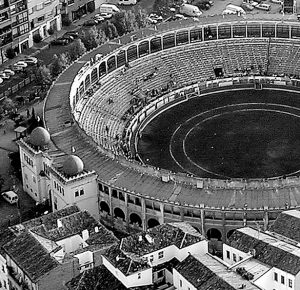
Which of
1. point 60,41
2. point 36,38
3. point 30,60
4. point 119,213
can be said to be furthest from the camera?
point 36,38

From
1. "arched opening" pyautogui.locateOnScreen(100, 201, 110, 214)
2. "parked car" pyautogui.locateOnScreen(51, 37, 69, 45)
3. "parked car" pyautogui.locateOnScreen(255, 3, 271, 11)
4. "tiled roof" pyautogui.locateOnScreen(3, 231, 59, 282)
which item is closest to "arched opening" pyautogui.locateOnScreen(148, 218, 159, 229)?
"arched opening" pyautogui.locateOnScreen(100, 201, 110, 214)

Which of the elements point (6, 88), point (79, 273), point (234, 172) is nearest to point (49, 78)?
point (6, 88)

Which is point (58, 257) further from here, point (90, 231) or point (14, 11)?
point (14, 11)

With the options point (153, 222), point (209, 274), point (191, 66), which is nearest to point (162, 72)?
point (191, 66)

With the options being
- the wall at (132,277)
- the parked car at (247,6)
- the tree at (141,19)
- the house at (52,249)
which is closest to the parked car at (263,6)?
the parked car at (247,6)

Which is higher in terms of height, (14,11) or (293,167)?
(14,11)

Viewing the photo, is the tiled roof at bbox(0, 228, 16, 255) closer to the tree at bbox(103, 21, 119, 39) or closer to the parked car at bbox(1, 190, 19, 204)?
the parked car at bbox(1, 190, 19, 204)

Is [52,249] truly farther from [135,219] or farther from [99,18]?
[99,18]

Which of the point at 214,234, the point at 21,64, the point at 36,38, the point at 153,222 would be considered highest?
the point at 36,38
